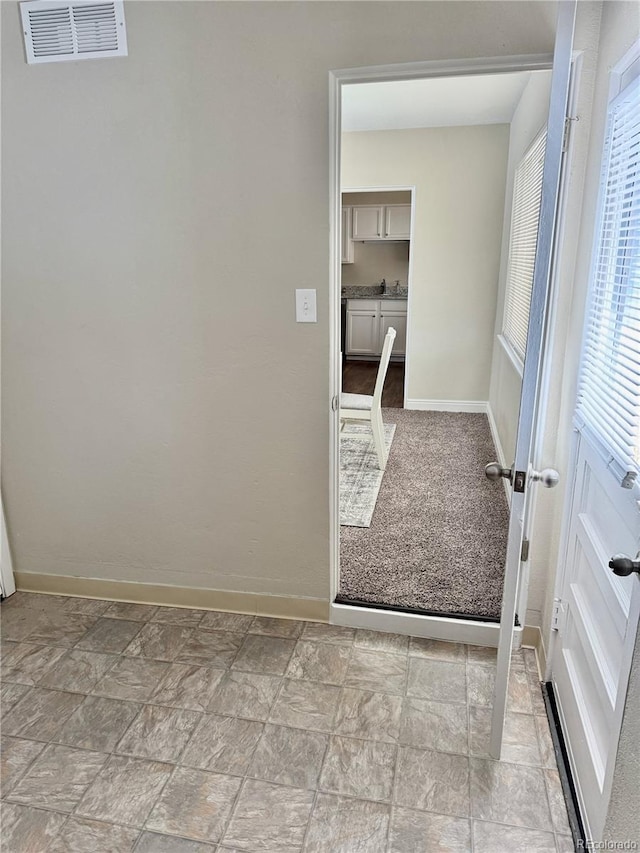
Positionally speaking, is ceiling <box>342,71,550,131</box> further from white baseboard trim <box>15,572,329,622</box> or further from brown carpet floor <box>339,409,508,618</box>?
white baseboard trim <box>15,572,329,622</box>

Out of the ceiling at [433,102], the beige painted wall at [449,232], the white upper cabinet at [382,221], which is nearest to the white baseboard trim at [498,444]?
the beige painted wall at [449,232]

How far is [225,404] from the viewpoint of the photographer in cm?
225

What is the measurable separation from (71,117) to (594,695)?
250 cm

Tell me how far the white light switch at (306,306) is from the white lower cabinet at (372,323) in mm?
5960

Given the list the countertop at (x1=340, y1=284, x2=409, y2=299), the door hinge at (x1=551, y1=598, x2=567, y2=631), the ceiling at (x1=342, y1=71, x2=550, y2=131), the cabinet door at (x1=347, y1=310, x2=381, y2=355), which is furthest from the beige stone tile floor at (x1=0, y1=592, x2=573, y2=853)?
the countertop at (x1=340, y1=284, x2=409, y2=299)

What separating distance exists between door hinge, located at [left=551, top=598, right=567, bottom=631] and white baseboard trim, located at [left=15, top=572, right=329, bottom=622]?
0.87 metres

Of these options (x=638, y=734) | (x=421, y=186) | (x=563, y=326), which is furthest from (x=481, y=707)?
(x=421, y=186)

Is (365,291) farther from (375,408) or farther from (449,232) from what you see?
(375,408)

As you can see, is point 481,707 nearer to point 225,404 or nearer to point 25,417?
point 225,404

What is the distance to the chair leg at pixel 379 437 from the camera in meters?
3.99

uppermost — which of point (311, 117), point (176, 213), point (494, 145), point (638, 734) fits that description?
point (494, 145)

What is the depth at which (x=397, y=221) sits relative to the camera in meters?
7.72

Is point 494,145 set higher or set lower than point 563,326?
higher

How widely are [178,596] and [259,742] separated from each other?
0.86m
